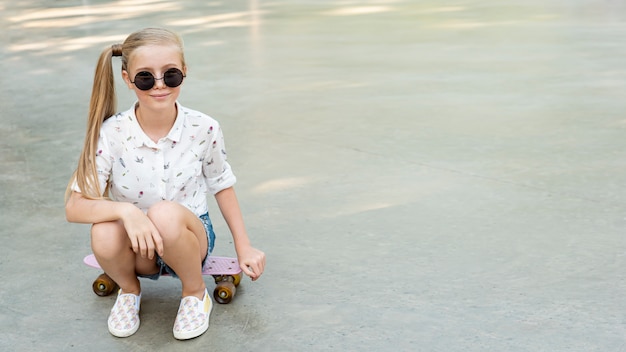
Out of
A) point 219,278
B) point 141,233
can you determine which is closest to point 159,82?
point 141,233

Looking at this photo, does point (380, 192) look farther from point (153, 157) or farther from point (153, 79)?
point (153, 79)

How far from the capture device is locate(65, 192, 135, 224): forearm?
2410 mm

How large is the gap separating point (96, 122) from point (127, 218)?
0.33 metres

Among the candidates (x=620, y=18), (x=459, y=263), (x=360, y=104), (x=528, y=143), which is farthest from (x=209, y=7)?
(x=459, y=263)

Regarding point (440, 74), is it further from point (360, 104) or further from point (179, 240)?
point (179, 240)

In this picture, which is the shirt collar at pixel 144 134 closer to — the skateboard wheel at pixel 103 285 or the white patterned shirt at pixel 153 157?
the white patterned shirt at pixel 153 157

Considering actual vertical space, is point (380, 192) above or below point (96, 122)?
below

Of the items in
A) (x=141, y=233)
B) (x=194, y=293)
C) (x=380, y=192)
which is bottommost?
(x=380, y=192)

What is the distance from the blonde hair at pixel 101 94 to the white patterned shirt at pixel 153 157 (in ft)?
0.09

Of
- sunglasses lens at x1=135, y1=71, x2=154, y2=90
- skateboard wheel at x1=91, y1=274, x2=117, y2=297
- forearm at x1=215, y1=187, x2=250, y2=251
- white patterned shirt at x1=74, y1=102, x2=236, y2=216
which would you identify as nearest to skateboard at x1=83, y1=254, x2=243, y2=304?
skateboard wheel at x1=91, y1=274, x2=117, y2=297

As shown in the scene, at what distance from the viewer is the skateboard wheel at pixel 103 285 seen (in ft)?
8.96

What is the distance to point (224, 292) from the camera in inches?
105

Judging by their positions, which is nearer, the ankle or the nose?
the nose

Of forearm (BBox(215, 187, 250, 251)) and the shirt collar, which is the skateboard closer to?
forearm (BBox(215, 187, 250, 251))
